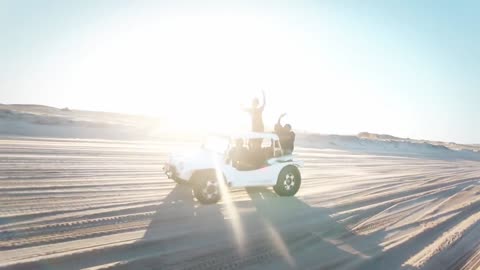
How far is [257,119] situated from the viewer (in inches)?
454

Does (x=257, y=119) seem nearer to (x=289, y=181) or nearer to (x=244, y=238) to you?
(x=289, y=181)

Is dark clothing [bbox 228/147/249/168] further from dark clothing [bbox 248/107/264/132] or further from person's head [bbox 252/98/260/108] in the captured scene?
person's head [bbox 252/98/260/108]

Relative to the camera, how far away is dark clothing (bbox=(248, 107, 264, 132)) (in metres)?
11.5

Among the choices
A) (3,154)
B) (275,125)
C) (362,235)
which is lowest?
(362,235)

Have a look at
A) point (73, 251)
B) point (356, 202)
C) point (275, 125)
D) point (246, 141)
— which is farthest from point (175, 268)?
point (275, 125)

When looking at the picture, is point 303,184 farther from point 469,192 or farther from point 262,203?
point 469,192

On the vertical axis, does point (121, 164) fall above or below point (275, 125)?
below

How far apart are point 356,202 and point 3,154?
1118cm

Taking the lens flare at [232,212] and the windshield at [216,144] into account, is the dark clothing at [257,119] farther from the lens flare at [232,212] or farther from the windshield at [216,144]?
the lens flare at [232,212]

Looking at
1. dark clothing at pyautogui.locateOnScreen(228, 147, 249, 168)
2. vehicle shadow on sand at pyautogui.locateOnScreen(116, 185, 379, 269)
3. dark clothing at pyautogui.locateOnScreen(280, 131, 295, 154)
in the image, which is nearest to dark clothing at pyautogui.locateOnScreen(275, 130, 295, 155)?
dark clothing at pyautogui.locateOnScreen(280, 131, 295, 154)

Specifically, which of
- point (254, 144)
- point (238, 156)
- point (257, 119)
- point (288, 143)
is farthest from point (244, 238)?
point (257, 119)

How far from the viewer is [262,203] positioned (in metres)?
9.57

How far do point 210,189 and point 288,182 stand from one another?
2623mm

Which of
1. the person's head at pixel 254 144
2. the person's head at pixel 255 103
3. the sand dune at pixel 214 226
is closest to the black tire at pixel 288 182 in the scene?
the sand dune at pixel 214 226
